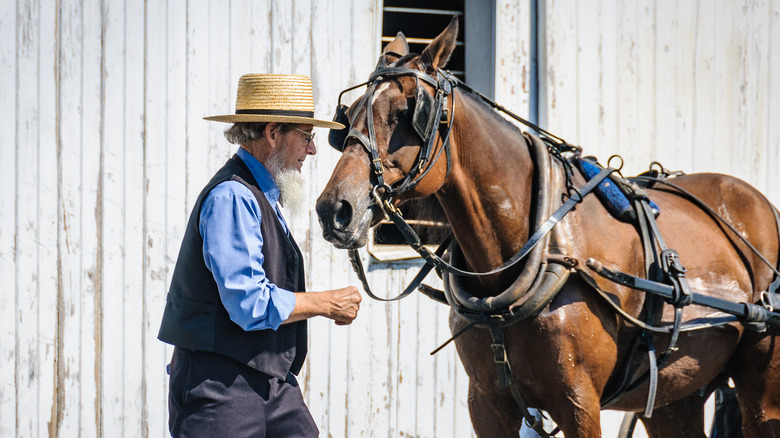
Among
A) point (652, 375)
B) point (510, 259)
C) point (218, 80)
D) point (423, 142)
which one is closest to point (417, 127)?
point (423, 142)

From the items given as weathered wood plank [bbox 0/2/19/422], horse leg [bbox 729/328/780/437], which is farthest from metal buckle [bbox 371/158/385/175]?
weathered wood plank [bbox 0/2/19/422]

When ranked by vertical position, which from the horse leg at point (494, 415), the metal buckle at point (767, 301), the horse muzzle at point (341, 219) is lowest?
the horse leg at point (494, 415)

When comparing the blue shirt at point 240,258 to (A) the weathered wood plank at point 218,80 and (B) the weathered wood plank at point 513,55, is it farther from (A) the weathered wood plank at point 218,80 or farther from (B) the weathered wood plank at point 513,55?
(B) the weathered wood plank at point 513,55

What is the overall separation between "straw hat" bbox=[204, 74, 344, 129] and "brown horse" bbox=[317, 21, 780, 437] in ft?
0.66

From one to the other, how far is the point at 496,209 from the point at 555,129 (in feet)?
6.62

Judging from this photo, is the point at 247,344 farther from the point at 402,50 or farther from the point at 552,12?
the point at 552,12

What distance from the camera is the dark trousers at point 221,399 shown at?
7.43 feet

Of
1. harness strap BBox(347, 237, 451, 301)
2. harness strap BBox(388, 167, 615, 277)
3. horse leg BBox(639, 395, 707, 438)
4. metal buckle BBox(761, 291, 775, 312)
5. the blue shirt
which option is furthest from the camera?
horse leg BBox(639, 395, 707, 438)

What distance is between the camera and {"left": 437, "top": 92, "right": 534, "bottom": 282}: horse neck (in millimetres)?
2523

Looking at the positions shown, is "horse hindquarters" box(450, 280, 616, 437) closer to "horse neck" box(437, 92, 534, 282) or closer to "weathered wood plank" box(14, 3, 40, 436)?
"horse neck" box(437, 92, 534, 282)

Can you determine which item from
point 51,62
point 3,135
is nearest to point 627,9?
point 51,62

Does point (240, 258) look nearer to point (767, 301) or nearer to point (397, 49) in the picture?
point (397, 49)

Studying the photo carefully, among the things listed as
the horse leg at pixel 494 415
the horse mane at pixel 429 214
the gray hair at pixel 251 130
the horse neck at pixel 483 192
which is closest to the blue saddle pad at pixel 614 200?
the horse neck at pixel 483 192

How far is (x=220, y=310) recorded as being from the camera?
7.53 feet
